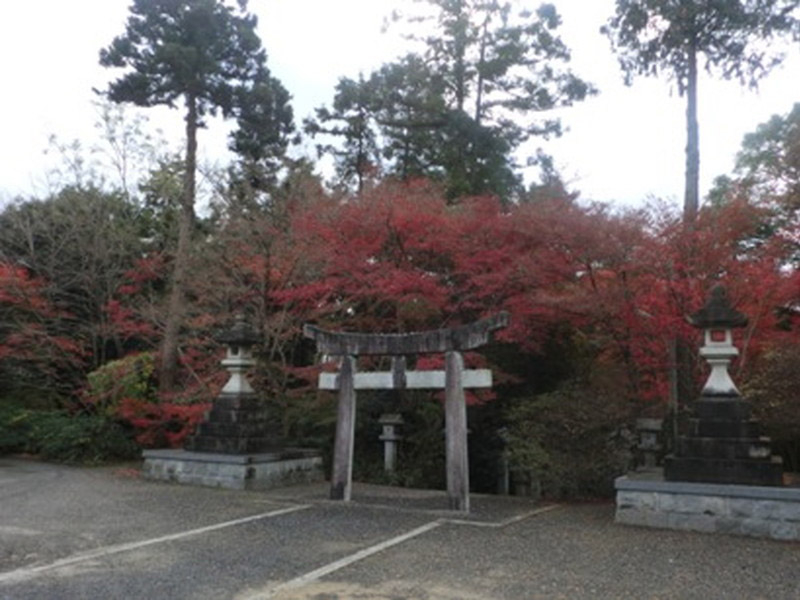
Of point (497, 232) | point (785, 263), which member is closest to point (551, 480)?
point (497, 232)

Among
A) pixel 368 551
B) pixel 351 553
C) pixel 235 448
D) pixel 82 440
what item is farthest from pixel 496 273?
pixel 82 440

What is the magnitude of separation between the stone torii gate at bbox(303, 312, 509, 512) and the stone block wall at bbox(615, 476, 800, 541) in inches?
86.6

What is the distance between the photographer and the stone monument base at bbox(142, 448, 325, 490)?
11.0 m

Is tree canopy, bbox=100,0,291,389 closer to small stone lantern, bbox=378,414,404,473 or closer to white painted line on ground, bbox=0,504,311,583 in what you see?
small stone lantern, bbox=378,414,404,473

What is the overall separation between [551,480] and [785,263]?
241 inches

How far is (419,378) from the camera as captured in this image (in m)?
9.81

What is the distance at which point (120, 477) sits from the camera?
12328 mm

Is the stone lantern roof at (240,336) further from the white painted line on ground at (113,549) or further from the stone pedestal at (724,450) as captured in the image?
the stone pedestal at (724,450)

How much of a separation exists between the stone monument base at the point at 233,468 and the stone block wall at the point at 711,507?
19.3 ft

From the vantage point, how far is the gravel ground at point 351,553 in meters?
5.48

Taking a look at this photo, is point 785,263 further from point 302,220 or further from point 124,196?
point 124,196

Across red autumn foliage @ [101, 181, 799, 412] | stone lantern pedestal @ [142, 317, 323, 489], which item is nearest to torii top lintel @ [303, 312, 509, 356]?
red autumn foliage @ [101, 181, 799, 412]

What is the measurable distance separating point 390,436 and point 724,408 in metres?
6.84

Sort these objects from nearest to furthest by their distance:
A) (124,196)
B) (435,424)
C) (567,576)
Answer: (567,576) < (435,424) < (124,196)
